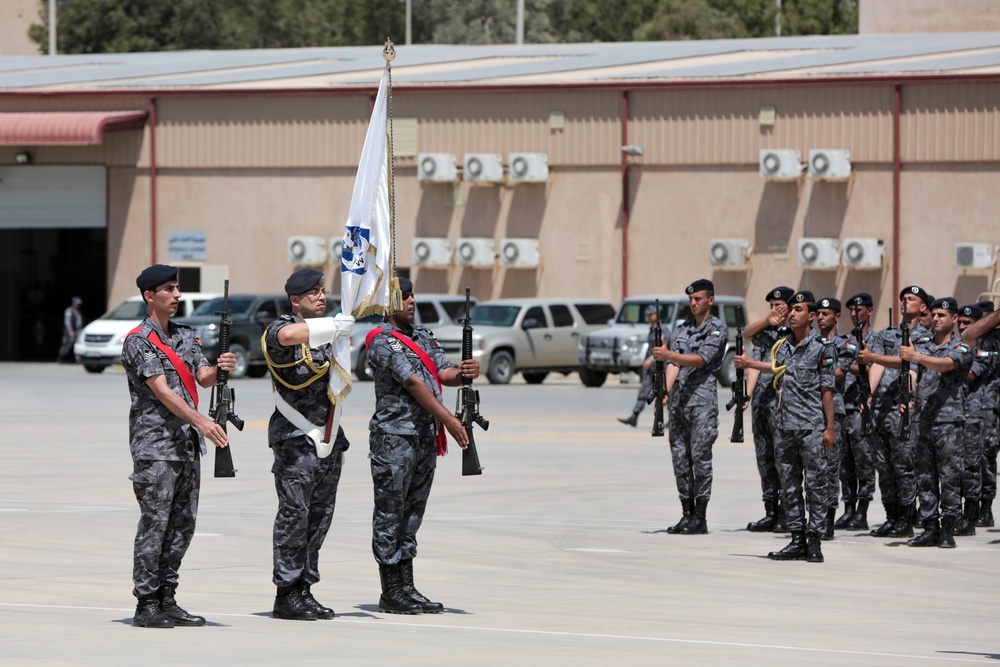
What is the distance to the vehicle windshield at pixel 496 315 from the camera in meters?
39.6

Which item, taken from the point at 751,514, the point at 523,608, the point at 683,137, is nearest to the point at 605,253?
the point at 683,137

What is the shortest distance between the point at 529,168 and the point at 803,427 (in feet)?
101

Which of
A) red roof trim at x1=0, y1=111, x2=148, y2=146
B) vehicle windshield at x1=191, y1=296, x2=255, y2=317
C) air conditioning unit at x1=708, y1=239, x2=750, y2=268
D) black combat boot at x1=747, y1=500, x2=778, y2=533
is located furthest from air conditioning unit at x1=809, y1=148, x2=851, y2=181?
black combat boot at x1=747, y1=500, x2=778, y2=533

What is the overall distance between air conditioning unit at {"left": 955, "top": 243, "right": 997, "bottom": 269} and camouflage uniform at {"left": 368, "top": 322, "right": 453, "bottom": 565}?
Answer: 104ft

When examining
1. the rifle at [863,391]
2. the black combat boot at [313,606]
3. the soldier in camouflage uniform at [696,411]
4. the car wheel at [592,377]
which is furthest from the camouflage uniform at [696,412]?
the car wheel at [592,377]

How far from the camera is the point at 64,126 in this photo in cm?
4675

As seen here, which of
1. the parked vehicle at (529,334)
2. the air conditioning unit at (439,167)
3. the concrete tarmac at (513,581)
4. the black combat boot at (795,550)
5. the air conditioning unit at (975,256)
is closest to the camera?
the concrete tarmac at (513,581)

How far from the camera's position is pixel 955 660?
950cm

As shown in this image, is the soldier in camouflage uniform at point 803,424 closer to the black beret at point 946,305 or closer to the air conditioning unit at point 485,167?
the black beret at point 946,305

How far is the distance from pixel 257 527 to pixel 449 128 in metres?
31.1

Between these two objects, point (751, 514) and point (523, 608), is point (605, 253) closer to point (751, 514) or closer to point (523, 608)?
point (751, 514)

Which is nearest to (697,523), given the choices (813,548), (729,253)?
(813,548)

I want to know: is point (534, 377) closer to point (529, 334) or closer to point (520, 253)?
point (529, 334)

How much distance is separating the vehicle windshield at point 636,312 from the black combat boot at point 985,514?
21.7 metres
